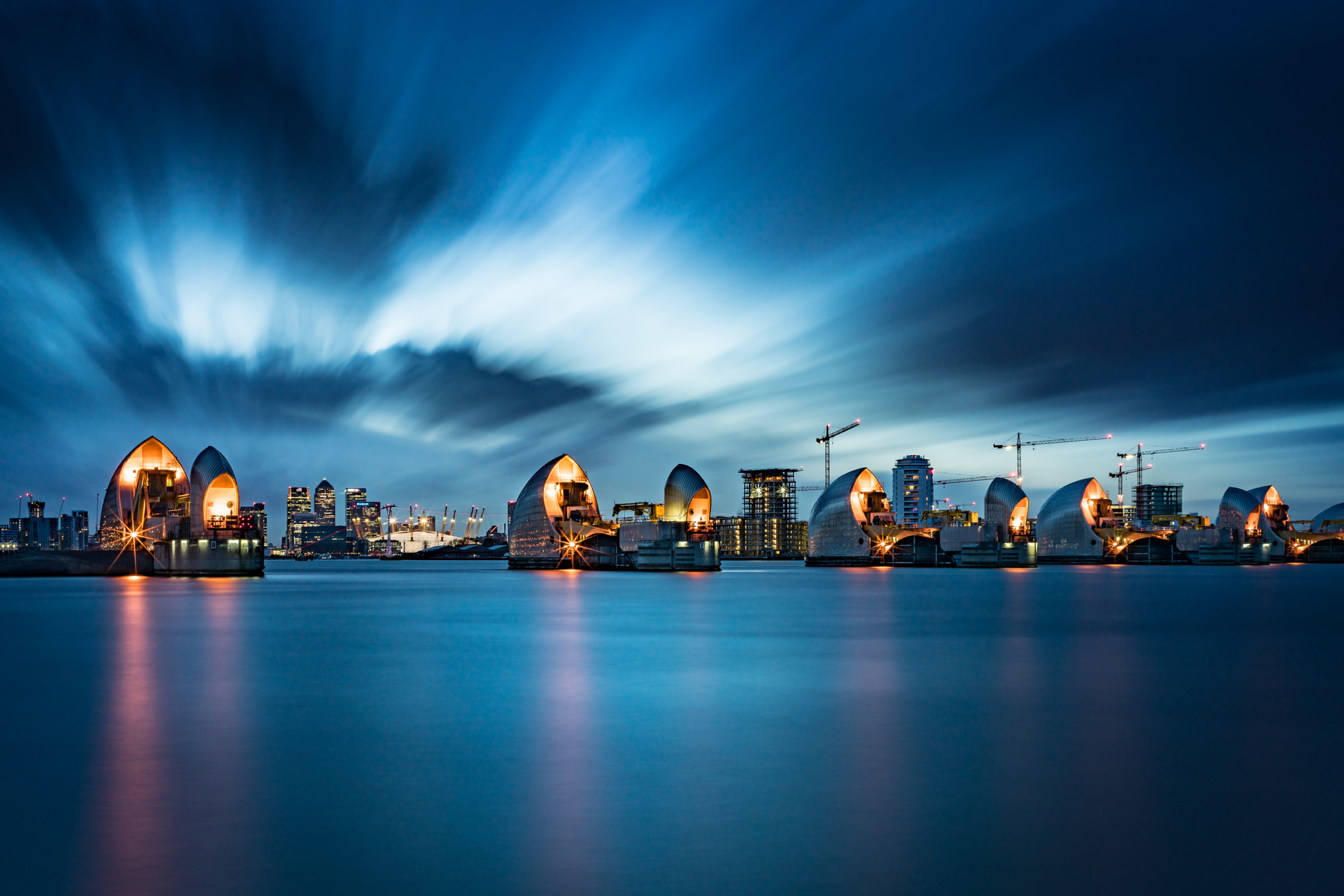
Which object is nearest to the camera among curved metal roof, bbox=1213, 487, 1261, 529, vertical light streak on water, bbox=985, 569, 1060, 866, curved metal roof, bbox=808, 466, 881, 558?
vertical light streak on water, bbox=985, 569, 1060, 866

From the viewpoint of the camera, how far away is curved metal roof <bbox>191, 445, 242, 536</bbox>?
7594cm

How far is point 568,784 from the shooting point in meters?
10.2

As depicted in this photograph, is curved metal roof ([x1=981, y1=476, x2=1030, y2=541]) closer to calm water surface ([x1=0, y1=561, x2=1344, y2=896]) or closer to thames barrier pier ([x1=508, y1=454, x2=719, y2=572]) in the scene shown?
thames barrier pier ([x1=508, y1=454, x2=719, y2=572])

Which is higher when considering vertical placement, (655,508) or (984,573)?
(655,508)

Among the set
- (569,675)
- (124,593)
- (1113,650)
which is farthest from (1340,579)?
(124,593)

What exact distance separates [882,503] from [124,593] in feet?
261

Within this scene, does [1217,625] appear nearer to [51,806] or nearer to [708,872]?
[708,872]

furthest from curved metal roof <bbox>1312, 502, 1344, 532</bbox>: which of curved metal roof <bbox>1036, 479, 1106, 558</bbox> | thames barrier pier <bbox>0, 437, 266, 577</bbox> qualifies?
thames barrier pier <bbox>0, 437, 266, 577</bbox>

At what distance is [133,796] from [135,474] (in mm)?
81616

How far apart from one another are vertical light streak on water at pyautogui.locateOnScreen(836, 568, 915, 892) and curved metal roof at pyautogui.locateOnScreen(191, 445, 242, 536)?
64449 mm

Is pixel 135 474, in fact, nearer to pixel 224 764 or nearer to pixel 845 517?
pixel 845 517

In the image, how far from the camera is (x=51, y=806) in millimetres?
9320

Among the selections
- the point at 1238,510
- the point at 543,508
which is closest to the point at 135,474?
the point at 543,508

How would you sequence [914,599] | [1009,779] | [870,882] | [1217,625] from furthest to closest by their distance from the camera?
[914,599]
[1217,625]
[1009,779]
[870,882]
